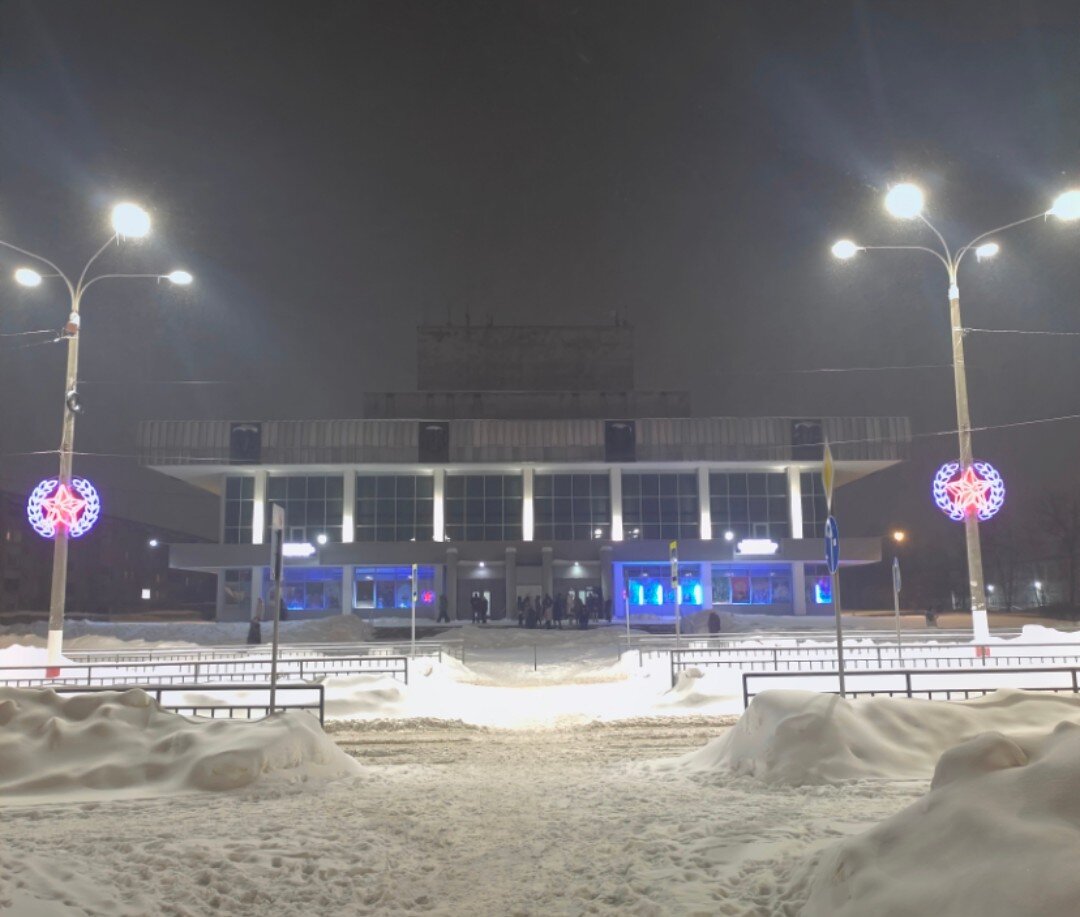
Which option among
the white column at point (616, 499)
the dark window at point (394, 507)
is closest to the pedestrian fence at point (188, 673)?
the dark window at point (394, 507)

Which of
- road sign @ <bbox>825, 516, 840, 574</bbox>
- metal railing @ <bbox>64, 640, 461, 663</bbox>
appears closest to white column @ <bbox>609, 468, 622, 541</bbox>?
metal railing @ <bbox>64, 640, 461, 663</bbox>

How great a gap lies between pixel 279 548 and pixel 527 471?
50.4m

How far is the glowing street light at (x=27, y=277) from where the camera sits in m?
22.8

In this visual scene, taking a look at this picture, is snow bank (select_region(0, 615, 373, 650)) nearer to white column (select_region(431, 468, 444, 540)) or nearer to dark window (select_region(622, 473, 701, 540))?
white column (select_region(431, 468, 444, 540))

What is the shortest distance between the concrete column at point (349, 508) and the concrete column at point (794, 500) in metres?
31.2

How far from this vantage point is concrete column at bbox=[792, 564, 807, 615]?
6178 centimetres

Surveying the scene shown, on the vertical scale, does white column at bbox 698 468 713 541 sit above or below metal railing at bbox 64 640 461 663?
above

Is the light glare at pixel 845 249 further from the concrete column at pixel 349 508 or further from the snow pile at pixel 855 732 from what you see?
the concrete column at pixel 349 508

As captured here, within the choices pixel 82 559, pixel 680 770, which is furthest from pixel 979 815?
pixel 82 559

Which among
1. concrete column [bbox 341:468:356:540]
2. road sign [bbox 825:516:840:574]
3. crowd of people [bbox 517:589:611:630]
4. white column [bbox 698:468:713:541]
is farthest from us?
white column [bbox 698:468:713:541]

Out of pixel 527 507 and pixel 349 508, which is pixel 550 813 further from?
pixel 349 508

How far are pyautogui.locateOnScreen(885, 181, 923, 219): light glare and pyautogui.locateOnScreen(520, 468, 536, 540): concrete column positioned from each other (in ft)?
140

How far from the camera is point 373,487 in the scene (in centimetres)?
6297

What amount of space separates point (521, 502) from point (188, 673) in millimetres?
41682
